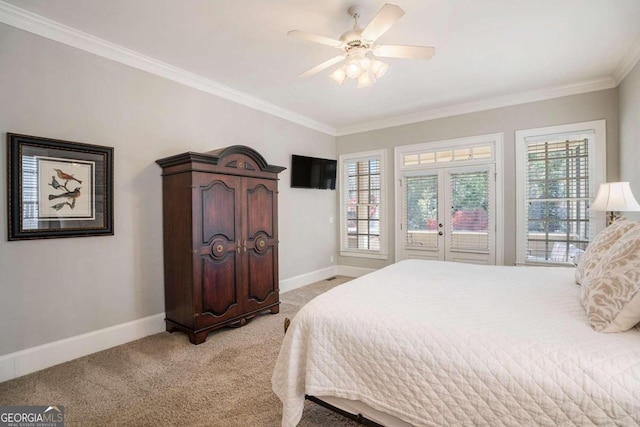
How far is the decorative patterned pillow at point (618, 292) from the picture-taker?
1.21m

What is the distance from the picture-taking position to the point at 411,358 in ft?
4.31

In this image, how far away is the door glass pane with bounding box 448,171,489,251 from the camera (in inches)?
167

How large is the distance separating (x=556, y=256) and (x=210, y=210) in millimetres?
4225

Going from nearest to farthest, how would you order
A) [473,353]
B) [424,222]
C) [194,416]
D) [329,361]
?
[473,353]
[329,361]
[194,416]
[424,222]

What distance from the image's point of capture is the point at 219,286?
117 inches

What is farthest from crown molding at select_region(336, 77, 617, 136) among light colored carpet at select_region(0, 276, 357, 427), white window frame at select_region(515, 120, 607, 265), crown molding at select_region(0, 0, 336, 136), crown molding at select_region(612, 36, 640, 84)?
light colored carpet at select_region(0, 276, 357, 427)

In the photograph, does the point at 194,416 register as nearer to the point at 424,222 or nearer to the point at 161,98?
the point at 161,98

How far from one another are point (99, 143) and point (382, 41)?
2731 millimetres

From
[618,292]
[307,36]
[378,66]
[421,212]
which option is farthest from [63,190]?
[421,212]

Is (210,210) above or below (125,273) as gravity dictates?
above

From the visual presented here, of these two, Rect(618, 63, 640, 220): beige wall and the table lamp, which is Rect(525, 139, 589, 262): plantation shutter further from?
the table lamp

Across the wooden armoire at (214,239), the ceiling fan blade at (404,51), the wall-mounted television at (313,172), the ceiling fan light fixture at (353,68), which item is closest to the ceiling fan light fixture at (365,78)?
the ceiling fan light fixture at (353,68)

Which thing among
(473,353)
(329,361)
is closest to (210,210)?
(329,361)

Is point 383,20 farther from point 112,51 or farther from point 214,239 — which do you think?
point 112,51
